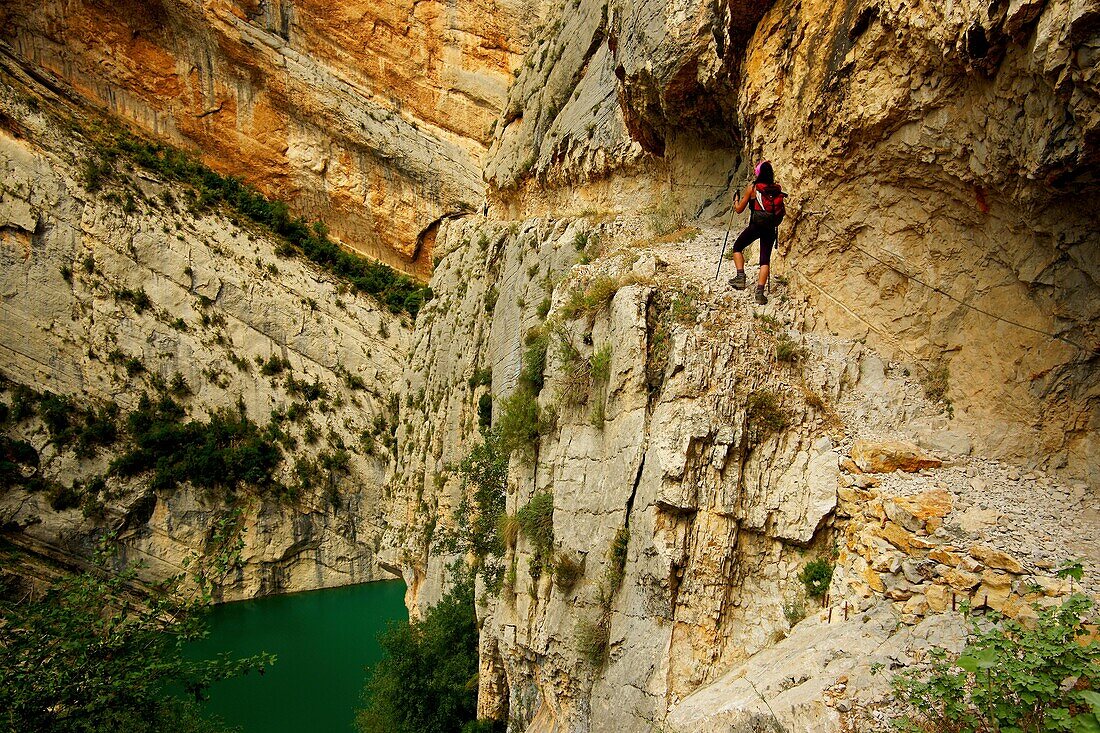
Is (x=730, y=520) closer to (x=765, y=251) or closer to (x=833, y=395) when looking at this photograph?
(x=833, y=395)

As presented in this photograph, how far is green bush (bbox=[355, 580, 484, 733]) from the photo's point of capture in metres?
14.0

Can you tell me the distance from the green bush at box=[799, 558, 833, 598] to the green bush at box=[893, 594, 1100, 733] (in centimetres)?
140

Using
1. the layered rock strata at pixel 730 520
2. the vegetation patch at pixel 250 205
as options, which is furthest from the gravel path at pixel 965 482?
the vegetation patch at pixel 250 205

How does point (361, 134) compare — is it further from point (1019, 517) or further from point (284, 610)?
point (1019, 517)

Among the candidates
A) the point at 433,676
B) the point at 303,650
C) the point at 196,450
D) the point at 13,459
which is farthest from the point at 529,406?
the point at 13,459

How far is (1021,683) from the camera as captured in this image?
9.32ft

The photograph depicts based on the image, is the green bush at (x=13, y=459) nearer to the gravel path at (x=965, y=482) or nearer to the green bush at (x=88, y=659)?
the green bush at (x=88, y=659)

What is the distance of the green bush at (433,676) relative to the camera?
13984mm

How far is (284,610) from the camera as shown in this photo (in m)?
27.2

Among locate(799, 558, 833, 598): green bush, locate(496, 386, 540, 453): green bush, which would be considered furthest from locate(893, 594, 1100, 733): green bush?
locate(496, 386, 540, 453): green bush

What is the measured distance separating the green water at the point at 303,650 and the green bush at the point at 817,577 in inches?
687

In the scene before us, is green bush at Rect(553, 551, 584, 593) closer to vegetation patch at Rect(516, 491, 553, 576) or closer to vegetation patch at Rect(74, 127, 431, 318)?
vegetation patch at Rect(516, 491, 553, 576)

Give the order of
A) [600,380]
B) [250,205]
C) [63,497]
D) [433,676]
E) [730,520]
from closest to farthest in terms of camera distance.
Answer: [730,520]
[600,380]
[433,676]
[63,497]
[250,205]

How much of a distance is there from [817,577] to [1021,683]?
6.71 ft
